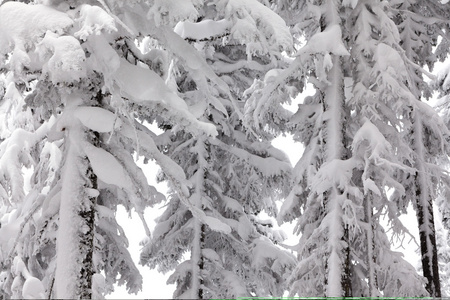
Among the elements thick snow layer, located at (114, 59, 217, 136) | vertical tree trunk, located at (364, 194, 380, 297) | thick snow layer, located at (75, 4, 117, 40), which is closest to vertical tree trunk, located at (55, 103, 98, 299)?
thick snow layer, located at (114, 59, 217, 136)

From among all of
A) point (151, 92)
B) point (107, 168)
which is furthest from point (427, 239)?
point (107, 168)

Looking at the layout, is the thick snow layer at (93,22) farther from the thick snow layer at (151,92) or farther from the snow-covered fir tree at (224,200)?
the snow-covered fir tree at (224,200)

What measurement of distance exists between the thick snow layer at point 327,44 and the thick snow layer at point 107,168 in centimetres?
404

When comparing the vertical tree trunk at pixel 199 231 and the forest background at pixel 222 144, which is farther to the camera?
the vertical tree trunk at pixel 199 231

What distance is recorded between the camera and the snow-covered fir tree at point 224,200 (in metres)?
12.5

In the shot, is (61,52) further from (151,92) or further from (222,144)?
(222,144)

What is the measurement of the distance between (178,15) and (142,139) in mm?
1451

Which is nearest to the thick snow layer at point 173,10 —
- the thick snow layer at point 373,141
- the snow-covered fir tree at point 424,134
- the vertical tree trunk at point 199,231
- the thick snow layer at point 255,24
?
the thick snow layer at point 255,24

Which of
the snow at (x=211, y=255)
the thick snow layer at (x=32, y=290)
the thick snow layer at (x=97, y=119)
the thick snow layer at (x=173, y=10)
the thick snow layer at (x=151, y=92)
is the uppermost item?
the thick snow layer at (x=173, y=10)

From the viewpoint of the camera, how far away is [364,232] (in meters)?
8.19

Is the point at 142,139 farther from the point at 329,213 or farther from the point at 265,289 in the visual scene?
the point at 265,289

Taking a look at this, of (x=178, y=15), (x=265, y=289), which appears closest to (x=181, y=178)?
(x=178, y=15)

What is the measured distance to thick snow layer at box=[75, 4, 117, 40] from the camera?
4676mm

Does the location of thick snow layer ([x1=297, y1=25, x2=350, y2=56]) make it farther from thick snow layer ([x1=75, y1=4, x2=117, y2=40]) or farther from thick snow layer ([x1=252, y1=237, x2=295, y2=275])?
thick snow layer ([x1=252, y1=237, x2=295, y2=275])
